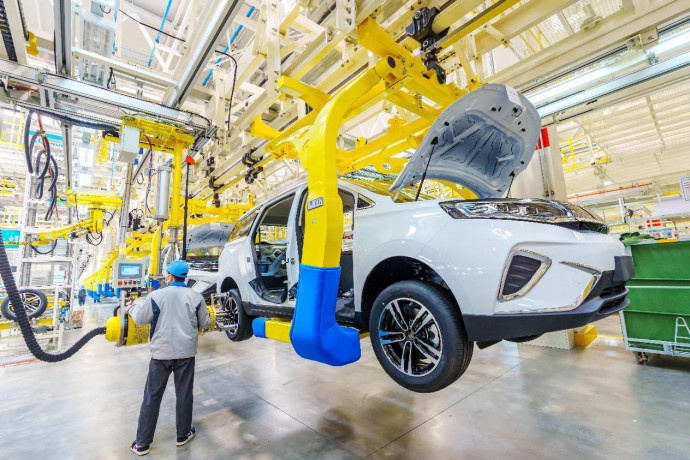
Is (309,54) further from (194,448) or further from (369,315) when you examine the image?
(194,448)

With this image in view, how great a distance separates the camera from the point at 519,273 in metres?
1.68

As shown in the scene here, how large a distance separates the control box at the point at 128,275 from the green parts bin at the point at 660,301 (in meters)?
6.88

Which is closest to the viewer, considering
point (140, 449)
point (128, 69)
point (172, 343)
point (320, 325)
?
point (320, 325)

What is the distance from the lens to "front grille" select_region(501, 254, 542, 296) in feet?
5.46

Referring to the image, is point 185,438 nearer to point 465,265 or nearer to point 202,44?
point 465,265

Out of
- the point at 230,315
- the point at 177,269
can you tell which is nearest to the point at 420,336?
the point at 177,269

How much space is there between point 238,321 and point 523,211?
10.3ft

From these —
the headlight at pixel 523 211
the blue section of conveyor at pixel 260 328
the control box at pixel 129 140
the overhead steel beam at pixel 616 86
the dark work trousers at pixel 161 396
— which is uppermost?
the overhead steel beam at pixel 616 86

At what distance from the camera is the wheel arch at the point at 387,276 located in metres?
2.20

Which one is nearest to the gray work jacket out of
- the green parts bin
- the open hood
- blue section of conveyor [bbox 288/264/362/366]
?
blue section of conveyor [bbox 288/264/362/366]

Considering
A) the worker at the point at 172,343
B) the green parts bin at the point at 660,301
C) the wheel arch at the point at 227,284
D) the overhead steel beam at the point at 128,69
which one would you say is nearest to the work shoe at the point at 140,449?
the worker at the point at 172,343

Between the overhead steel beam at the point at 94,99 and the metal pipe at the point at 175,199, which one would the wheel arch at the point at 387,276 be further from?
the overhead steel beam at the point at 94,99

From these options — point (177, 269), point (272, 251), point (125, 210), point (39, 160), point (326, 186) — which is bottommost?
point (177, 269)

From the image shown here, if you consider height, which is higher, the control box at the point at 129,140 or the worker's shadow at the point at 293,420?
the control box at the point at 129,140
